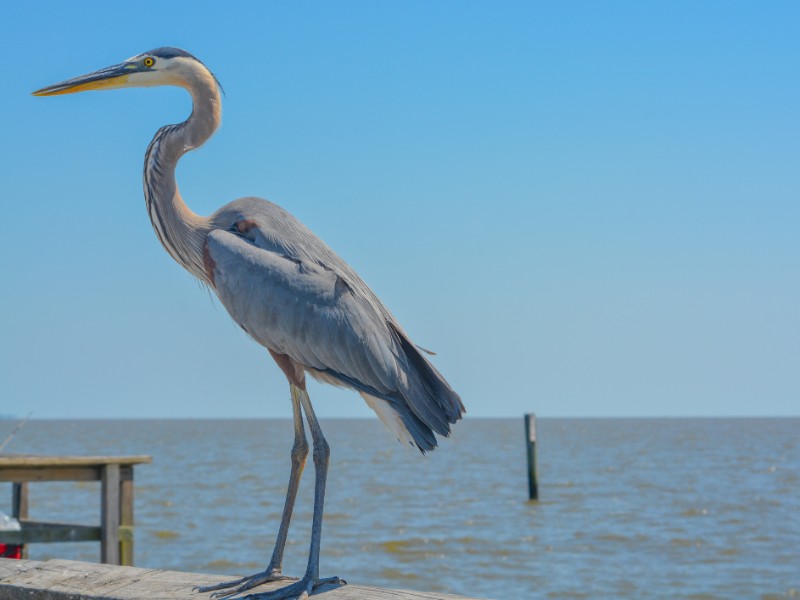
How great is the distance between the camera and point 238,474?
3953 cm

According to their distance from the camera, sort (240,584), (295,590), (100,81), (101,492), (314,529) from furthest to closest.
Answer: (101,492), (100,81), (314,529), (240,584), (295,590)

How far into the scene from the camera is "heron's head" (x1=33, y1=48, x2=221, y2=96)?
4805 millimetres

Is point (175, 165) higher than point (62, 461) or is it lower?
higher

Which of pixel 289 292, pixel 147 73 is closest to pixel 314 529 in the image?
pixel 289 292

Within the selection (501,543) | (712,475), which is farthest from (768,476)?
(501,543)

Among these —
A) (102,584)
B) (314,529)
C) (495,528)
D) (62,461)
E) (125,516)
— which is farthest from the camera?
(495,528)

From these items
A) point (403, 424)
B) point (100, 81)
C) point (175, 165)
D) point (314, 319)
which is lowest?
point (403, 424)

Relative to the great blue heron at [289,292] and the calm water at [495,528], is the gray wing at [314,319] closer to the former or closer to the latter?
the great blue heron at [289,292]

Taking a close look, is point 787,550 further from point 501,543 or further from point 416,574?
point 416,574

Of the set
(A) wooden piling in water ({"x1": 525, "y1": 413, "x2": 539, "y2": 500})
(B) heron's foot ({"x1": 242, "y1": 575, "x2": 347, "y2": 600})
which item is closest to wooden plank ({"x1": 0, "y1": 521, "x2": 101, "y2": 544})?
(B) heron's foot ({"x1": 242, "y1": 575, "x2": 347, "y2": 600})

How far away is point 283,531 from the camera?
437 cm

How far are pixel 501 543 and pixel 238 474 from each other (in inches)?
828

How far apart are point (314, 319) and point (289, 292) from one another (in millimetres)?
166

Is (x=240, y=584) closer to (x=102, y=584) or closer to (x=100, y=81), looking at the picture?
(x=102, y=584)
